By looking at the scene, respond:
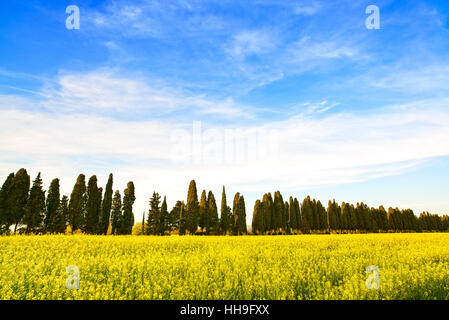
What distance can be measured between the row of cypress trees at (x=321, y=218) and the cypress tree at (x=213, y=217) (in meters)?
11.4

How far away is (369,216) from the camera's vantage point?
8588 centimetres

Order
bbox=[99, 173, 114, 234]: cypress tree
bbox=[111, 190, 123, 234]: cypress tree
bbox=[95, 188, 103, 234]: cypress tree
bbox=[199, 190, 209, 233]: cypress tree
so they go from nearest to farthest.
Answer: bbox=[95, 188, 103, 234]: cypress tree → bbox=[99, 173, 114, 234]: cypress tree → bbox=[111, 190, 123, 234]: cypress tree → bbox=[199, 190, 209, 233]: cypress tree

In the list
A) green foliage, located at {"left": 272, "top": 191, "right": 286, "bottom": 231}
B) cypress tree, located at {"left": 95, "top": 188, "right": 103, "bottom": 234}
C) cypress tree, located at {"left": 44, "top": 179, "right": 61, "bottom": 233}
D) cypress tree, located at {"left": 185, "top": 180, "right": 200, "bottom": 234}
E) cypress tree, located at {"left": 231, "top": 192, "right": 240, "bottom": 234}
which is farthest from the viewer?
green foliage, located at {"left": 272, "top": 191, "right": 286, "bottom": 231}

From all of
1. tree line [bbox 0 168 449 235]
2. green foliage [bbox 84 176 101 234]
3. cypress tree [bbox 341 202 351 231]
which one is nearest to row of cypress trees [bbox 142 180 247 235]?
tree line [bbox 0 168 449 235]

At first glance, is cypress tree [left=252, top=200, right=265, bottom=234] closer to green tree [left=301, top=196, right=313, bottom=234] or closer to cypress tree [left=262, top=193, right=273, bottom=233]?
cypress tree [left=262, top=193, right=273, bottom=233]

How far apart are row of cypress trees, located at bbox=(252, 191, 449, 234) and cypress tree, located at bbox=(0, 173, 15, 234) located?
5117 cm

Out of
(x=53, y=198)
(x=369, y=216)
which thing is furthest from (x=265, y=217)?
(x=53, y=198)

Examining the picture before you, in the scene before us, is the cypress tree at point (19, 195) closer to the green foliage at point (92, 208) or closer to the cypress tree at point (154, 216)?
the green foliage at point (92, 208)

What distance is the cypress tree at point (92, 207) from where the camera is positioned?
4662cm

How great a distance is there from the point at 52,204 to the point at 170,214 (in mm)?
30130

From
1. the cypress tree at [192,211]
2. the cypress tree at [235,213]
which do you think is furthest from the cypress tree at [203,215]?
the cypress tree at [235,213]

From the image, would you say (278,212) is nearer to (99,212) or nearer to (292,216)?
(292,216)

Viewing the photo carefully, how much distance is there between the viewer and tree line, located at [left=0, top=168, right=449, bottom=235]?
137ft
